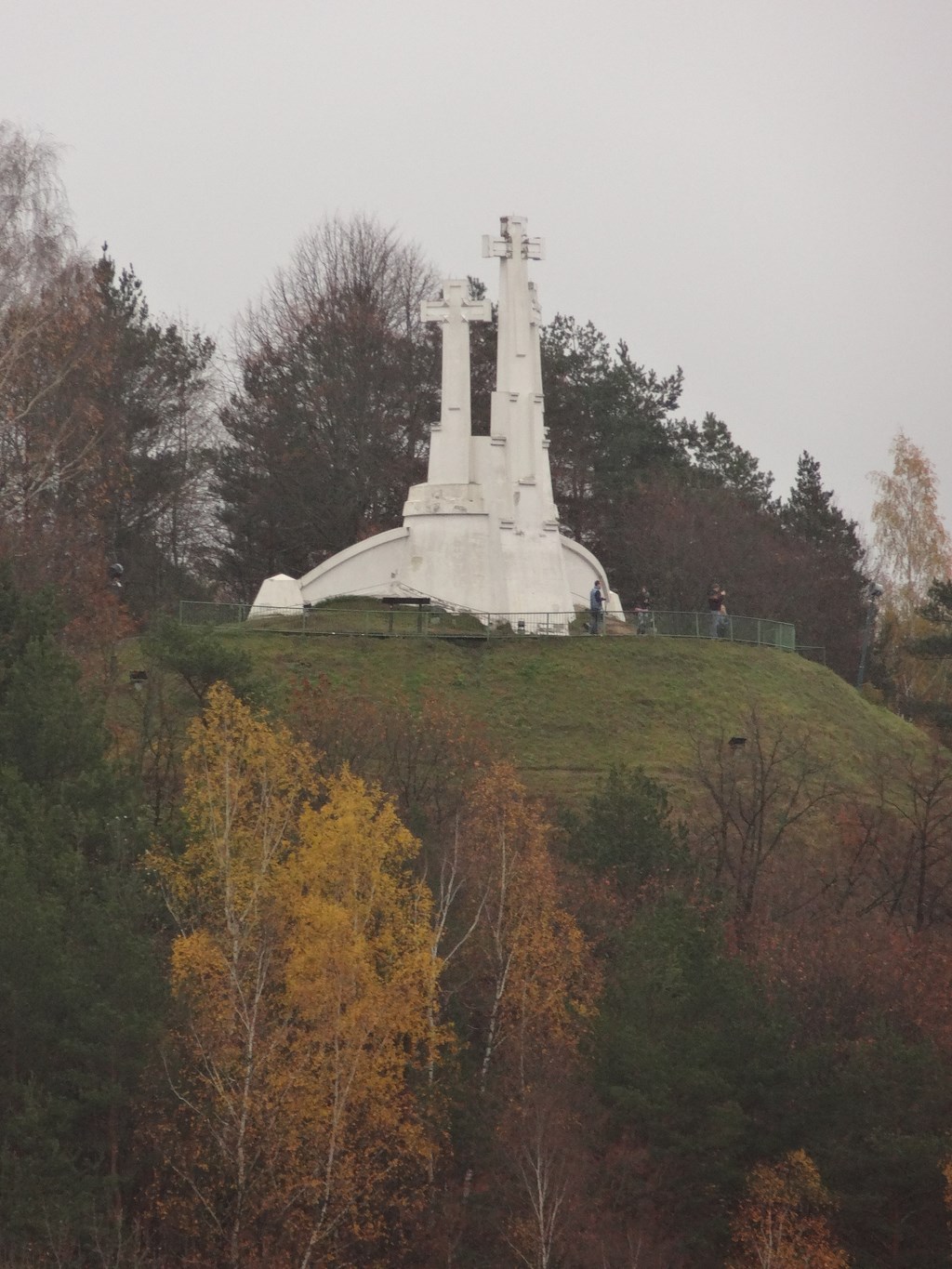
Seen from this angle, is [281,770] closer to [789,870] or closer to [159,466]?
[789,870]

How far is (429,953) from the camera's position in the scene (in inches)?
1095

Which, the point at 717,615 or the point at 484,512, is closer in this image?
the point at 484,512

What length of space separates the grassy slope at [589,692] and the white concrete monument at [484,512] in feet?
4.73

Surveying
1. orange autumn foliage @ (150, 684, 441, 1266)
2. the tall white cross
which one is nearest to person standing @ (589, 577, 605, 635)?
the tall white cross

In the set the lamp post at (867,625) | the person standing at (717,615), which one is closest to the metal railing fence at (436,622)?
the person standing at (717,615)

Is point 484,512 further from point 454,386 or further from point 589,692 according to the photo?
point 589,692

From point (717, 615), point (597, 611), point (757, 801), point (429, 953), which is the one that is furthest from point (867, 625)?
point (429, 953)

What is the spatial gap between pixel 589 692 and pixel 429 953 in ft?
43.9

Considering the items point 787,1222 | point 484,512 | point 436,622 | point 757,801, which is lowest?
point 787,1222

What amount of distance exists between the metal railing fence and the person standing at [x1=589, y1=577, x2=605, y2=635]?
166 millimetres

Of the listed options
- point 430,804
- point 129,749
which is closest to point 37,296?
point 129,749

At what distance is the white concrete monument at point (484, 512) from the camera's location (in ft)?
140

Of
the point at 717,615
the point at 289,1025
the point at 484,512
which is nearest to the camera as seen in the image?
the point at 289,1025

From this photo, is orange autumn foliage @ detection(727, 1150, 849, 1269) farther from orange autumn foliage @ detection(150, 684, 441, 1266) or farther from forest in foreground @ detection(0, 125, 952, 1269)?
orange autumn foliage @ detection(150, 684, 441, 1266)
